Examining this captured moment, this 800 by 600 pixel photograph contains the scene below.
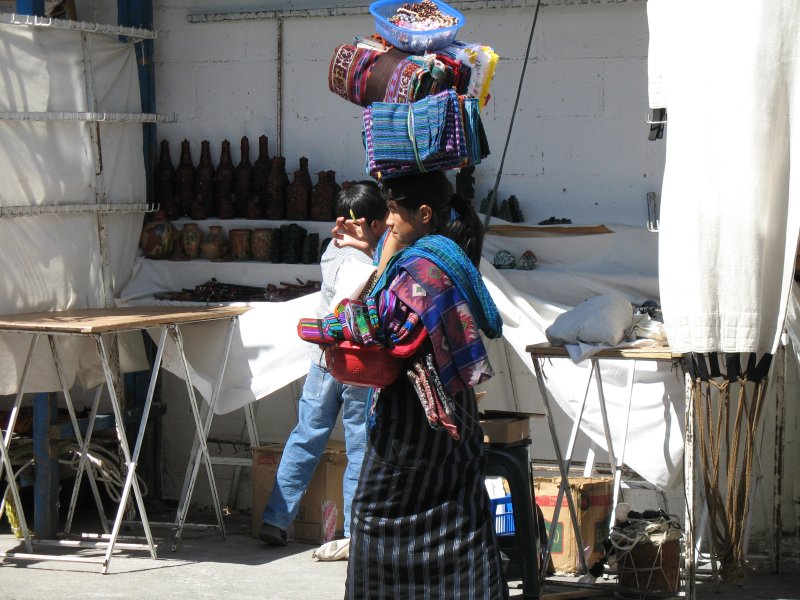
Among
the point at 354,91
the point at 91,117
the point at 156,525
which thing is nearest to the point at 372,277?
the point at 354,91

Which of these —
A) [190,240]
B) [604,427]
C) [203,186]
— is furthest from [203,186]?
[604,427]

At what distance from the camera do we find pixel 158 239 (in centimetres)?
625

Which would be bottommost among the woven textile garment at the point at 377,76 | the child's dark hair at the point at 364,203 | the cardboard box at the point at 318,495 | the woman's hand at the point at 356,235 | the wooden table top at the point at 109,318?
the cardboard box at the point at 318,495

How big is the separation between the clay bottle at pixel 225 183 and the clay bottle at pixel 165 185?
245mm

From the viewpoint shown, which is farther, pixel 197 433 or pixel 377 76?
pixel 197 433

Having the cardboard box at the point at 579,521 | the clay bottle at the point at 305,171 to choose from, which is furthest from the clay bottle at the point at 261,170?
the cardboard box at the point at 579,521

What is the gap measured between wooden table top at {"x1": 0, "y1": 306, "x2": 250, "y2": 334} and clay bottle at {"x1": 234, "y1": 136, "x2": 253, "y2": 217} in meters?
0.88

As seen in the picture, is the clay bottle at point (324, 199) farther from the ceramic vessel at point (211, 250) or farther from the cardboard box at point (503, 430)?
the cardboard box at point (503, 430)

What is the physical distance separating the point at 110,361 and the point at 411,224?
9.67 ft

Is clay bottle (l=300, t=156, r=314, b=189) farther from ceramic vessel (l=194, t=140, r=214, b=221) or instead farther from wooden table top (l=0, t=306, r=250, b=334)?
wooden table top (l=0, t=306, r=250, b=334)

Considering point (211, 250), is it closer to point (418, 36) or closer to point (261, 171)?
point (261, 171)

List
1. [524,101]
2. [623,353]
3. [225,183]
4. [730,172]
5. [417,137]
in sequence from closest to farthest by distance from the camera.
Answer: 1. [417,137]
2. [730,172]
3. [623,353]
4. [524,101]
5. [225,183]

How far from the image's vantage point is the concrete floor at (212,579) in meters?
4.72

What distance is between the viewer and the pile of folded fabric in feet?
10.9
